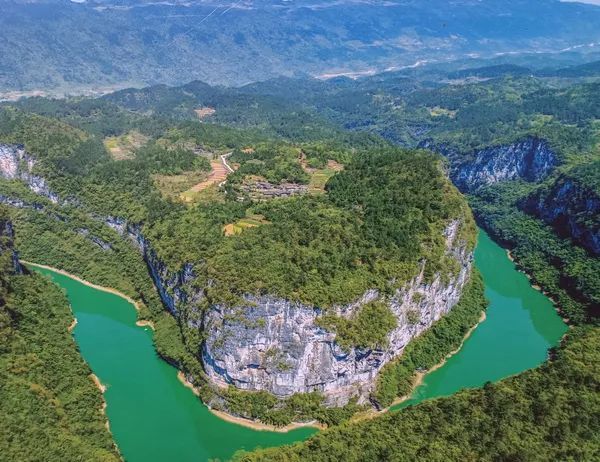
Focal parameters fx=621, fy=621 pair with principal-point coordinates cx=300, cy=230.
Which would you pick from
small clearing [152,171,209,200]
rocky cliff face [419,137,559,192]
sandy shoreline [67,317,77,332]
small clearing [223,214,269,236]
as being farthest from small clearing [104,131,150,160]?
rocky cliff face [419,137,559,192]

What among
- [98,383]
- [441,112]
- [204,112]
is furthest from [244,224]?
[441,112]

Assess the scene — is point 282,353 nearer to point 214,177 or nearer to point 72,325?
point 72,325

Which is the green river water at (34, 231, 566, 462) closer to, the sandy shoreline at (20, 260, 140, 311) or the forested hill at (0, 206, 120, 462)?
the sandy shoreline at (20, 260, 140, 311)

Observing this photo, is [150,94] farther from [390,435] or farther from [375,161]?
[390,435]

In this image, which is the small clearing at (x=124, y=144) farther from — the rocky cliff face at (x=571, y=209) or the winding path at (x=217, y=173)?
the rocky cliff face at (x=571, y=209)

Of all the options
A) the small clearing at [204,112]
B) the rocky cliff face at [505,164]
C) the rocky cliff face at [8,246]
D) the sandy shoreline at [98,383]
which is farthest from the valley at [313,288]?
the small clearing at [204,112]

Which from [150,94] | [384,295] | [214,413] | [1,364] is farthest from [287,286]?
[150,94]
